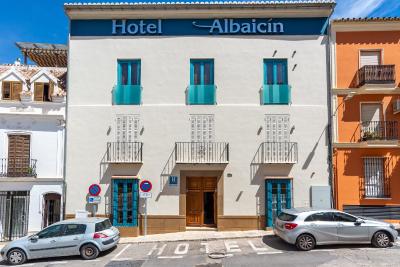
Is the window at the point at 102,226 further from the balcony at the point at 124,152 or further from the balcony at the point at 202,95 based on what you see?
the balcony at the point at 202,95

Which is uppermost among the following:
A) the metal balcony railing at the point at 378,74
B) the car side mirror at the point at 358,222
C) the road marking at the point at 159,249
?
the metal balcony railing at the point at 378,74

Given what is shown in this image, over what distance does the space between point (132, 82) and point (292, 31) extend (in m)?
8.31

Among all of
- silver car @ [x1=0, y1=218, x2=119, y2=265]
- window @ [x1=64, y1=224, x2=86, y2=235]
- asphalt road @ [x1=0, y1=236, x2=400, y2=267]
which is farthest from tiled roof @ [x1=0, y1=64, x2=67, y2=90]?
asphalt road @ [x1=0, y1=236, x2=400, y2=267]

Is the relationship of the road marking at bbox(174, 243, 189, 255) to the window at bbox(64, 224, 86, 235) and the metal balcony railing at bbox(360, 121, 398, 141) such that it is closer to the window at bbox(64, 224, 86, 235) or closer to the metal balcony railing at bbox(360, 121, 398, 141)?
the window at bbox(64, 224, 86, 235)

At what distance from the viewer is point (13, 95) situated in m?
17.5

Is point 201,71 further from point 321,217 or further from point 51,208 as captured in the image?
point 51,208

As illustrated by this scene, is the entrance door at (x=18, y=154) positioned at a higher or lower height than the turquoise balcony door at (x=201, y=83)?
lower

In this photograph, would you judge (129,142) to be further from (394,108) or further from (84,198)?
(394,108)

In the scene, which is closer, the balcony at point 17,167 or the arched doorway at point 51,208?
the balcony at point 17,167

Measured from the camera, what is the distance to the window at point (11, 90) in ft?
57.5

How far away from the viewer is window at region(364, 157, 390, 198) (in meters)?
17.1

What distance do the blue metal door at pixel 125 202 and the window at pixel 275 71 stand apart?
26.8ft

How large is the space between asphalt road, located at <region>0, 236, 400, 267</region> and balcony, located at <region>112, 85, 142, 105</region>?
6855 mm

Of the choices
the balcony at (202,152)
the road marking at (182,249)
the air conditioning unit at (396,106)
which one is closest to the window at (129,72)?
the balcony at (202,152)
